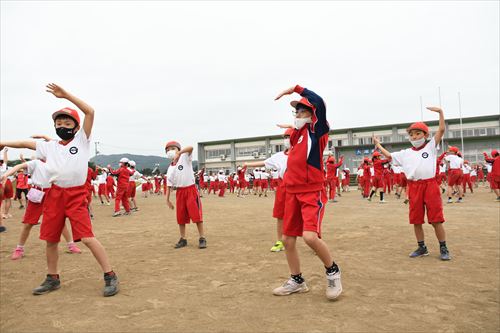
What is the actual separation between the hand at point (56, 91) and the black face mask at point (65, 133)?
506 millimetres

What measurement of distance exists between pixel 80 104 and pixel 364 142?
4827cm

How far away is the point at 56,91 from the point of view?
3.78 m

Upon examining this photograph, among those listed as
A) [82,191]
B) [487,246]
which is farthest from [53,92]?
[487,246]

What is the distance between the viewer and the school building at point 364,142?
1630 inches

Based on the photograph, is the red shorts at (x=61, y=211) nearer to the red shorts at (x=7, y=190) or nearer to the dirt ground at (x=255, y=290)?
the dirt ground at (x=255, y=290)

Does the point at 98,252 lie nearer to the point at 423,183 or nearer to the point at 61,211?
the point at 61,211

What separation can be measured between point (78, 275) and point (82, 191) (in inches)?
59.6

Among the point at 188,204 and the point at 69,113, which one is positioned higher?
the point at 69,113

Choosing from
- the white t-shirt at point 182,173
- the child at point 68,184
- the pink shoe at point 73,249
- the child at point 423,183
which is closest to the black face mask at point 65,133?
the child at point 68,184

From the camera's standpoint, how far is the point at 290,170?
388 centimetres

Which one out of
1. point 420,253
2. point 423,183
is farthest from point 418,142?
point 420,253

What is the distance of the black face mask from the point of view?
419 cm

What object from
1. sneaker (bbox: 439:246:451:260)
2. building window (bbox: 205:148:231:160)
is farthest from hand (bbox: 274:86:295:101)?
building window (bbox: 205:148:231:160)

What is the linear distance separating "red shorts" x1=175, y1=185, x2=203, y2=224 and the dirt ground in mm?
600
